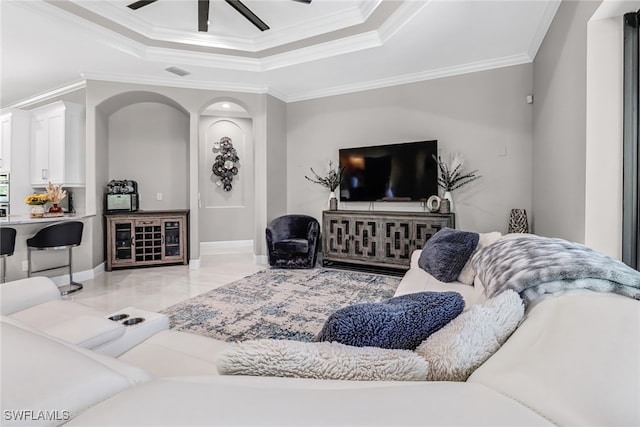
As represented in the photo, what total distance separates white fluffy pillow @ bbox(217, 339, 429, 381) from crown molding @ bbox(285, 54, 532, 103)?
4244 mm

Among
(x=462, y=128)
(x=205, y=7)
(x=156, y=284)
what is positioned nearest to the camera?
(x=205, y=7)

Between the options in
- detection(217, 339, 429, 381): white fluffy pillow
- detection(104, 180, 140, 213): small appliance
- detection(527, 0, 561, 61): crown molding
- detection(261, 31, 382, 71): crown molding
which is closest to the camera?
detection(217, 339, 429, 381): white fluffy pillow

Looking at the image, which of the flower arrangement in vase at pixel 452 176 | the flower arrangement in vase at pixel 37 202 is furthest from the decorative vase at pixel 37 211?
the flower arrangement in vase at pixel 452 176

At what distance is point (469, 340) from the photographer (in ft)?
2.13

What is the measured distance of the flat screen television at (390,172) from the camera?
160 inches

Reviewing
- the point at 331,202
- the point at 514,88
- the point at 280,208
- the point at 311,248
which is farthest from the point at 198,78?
the point at 514,88

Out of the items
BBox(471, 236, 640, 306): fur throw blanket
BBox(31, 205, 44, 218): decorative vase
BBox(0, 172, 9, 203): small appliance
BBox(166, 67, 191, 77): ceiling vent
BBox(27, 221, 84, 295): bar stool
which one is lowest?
BBox(27, 221, 84, 295): bar stool

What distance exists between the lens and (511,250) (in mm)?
1355

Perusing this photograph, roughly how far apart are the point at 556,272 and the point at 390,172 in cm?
351

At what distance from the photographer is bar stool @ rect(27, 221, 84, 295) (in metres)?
3.25

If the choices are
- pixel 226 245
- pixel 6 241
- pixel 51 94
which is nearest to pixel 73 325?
pixel 6 241

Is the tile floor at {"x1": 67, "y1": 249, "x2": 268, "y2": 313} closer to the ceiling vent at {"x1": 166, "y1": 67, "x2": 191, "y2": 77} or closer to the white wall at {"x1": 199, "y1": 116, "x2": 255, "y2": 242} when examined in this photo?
the white wall at {"x1": 199, "y1": 116, "x2": 255, "y2": 242}

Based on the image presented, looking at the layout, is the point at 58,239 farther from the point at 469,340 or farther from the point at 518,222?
the point at 518,222

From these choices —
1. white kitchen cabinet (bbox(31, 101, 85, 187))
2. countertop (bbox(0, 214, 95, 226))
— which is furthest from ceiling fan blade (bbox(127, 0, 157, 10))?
white kitchen cabinet (bbox(31, 101, 85, 187))
